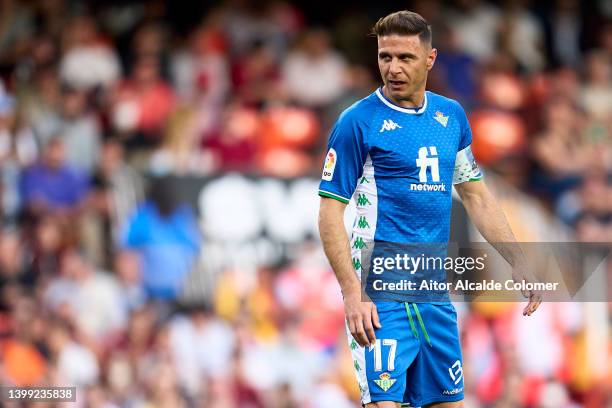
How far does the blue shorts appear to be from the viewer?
637 cm

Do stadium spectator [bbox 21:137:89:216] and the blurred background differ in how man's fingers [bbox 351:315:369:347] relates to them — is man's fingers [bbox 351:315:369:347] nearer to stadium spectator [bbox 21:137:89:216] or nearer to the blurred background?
the blurred background

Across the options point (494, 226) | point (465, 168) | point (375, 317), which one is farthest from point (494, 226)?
point (375, 317)

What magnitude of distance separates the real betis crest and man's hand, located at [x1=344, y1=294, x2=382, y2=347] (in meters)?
0.22

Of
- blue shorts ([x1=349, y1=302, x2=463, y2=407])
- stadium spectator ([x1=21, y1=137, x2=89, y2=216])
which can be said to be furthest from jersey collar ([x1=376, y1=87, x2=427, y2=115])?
stadium spectator ([x1=21, y1=137, x2=89, y2=216])

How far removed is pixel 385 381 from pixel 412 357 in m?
0.20

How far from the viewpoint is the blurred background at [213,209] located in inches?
499

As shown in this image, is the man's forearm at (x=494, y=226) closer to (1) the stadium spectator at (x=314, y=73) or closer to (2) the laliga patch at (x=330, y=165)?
(2) the laliga patch at (x=330, y=165)

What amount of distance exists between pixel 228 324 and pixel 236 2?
200 inches

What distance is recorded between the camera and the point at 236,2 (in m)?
16.3

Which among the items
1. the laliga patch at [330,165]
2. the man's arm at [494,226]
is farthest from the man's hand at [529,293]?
the laliga patch at [330,165]

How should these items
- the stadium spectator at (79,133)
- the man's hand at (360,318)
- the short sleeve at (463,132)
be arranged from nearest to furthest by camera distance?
the man's hand at (360,318) → the short sleeve at (463,132) → the stadium spectator at (79,133)

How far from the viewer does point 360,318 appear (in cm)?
618

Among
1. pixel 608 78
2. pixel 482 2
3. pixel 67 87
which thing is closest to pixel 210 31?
pixel 67 87

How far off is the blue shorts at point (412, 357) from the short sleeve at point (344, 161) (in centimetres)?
63
